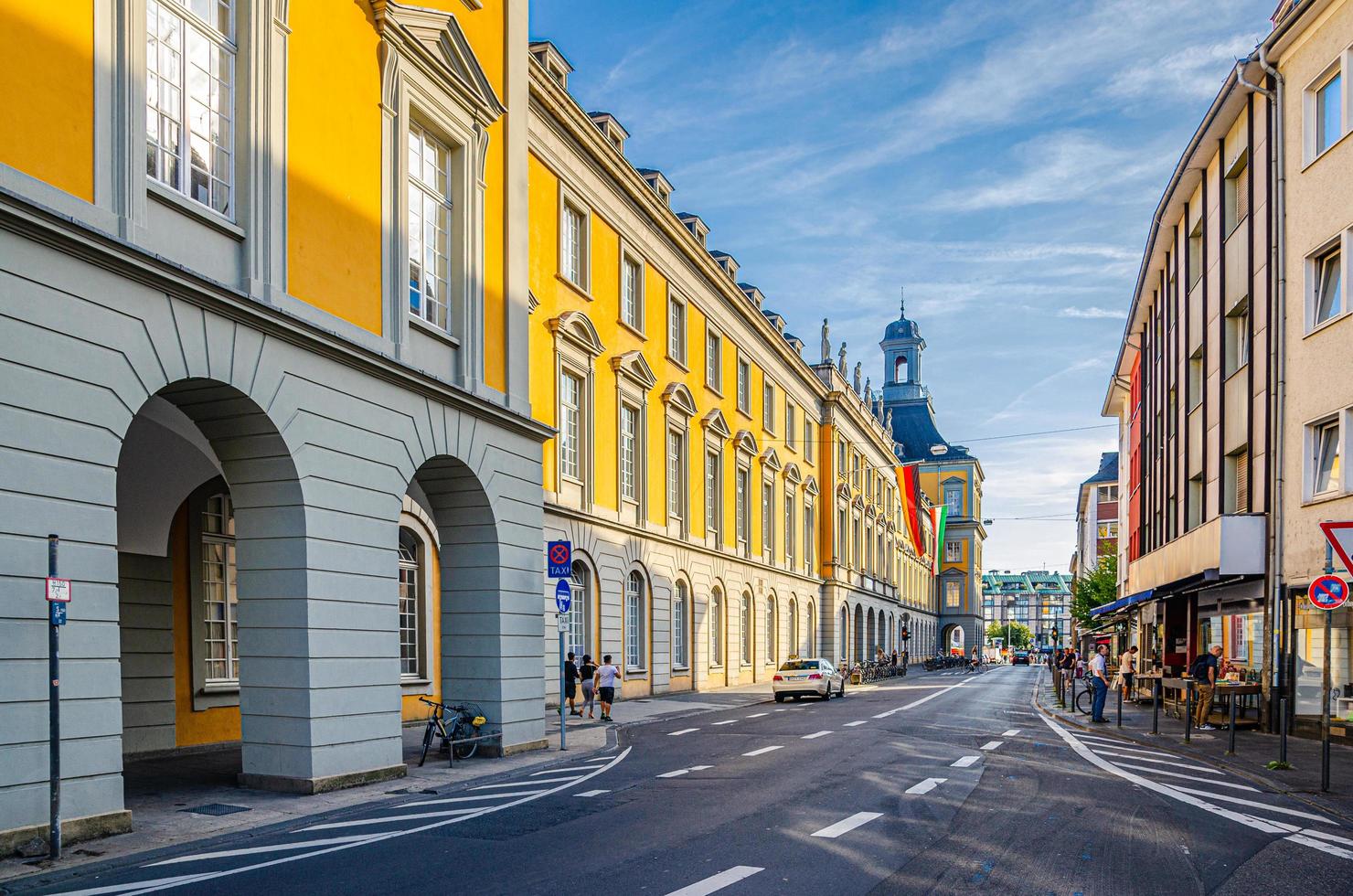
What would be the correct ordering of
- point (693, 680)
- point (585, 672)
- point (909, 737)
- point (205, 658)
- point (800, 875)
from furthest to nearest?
point (693, 680)
point (585, 672)
point (909, 737)
point (205, 658)
point (800, 875)

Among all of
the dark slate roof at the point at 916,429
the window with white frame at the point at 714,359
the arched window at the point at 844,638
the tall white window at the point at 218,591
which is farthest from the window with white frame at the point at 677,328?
the dark slate roof at the point at 916,429

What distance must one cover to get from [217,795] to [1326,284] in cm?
1898

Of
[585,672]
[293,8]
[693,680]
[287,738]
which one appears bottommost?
[693,680]

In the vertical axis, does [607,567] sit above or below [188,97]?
below

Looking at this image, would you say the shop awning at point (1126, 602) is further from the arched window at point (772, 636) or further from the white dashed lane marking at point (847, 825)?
the white dashed lane marking at point (847, 825)

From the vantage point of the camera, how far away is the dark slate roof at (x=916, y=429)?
112 m

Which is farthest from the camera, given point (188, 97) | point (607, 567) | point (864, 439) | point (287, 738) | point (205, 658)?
point (864, 439)

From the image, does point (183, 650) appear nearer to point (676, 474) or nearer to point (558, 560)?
point (558, 560)

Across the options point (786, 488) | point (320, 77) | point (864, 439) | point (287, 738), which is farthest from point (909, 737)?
point (864, 439)

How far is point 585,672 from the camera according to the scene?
2570 centimetres

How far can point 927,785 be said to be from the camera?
13.1m

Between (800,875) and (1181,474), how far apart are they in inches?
1023

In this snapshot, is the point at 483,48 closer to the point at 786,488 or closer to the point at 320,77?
the point at 320,77

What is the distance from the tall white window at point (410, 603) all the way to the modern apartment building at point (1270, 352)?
1509cm
